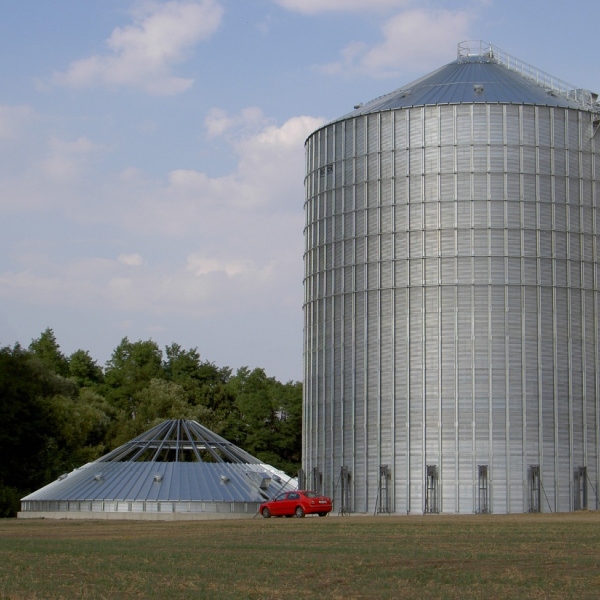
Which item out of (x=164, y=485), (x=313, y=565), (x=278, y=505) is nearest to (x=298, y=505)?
(x=278, y=505)

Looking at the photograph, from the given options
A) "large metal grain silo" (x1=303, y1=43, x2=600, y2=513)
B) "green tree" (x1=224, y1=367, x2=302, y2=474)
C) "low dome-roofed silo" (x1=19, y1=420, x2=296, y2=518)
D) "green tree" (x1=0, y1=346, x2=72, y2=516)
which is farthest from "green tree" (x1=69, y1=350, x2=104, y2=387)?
"large metal grain silo" (x1=303, y1=43, x2=600, y2=513)

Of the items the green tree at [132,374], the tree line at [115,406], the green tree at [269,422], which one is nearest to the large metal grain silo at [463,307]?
the tree line at [115,406]

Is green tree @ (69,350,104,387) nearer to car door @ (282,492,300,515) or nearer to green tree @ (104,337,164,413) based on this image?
green tree @ (104,337,164,413)

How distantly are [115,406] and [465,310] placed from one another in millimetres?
82524

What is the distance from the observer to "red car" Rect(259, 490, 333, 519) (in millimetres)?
59562

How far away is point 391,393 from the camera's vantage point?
69.4 meters

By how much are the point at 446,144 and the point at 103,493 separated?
104ft

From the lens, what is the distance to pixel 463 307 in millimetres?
68250

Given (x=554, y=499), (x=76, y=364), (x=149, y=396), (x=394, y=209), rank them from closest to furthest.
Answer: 1. (x=554, y=499)
2. (x=394, y=209)
3. (x=149, y=396)
4. (x=76, y=364)

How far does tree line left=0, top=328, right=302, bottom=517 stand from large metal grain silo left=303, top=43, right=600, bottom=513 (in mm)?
33783

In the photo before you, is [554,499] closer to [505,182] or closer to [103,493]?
[505,182]

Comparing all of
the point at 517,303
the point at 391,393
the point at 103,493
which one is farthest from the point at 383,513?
the point at 103,493

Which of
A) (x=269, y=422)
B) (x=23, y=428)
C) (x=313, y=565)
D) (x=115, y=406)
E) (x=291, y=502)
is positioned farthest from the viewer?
(x=115, y=406)

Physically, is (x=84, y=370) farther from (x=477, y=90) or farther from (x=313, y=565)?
(x=313, y=565)
